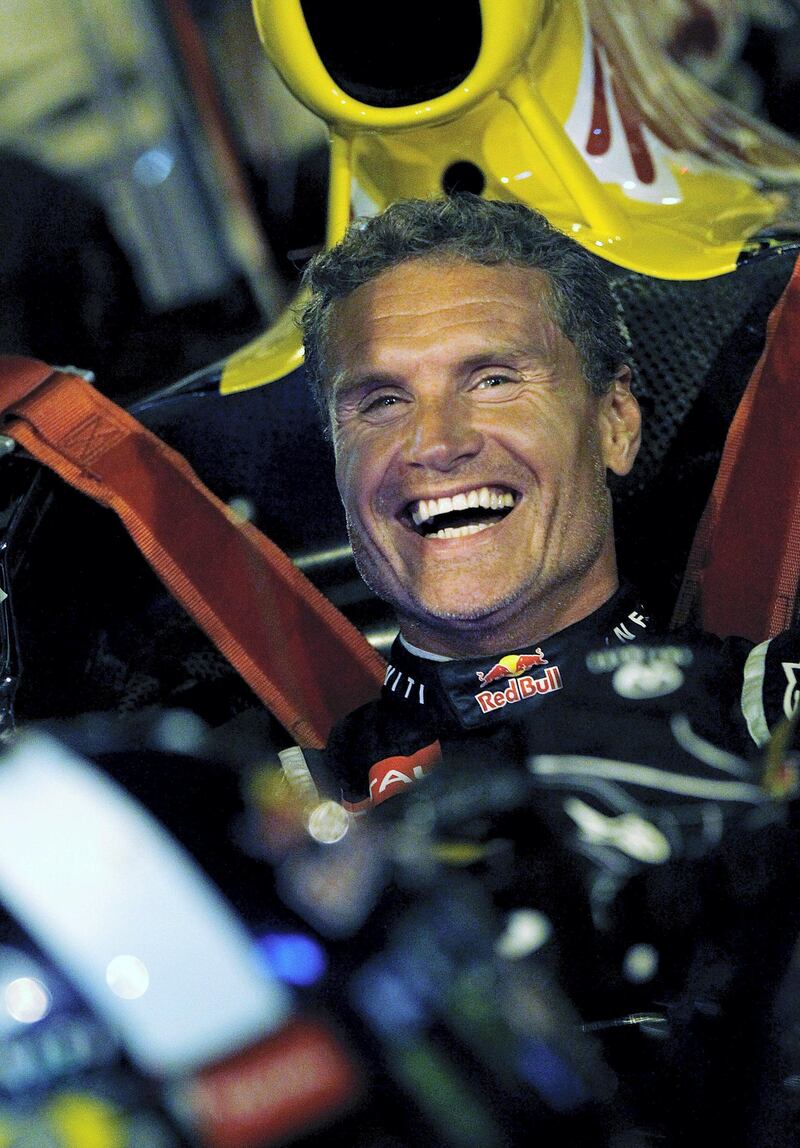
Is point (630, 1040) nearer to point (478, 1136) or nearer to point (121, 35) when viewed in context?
point (478, 1136)

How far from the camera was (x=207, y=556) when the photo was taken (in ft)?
3.11

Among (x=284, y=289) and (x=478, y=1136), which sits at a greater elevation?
(x=478, y=1136)

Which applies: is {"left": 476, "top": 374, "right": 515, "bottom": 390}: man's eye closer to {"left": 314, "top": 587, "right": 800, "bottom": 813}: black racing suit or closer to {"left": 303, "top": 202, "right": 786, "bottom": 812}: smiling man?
{"left": 303, "top": 202, "right": 786, "bottom": 812}: smiling man

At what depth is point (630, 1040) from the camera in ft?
1.92

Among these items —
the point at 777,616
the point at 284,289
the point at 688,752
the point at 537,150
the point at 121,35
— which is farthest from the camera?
the point at 121,35

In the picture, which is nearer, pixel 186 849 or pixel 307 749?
pixel 186 849

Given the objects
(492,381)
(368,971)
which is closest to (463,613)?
(492,381)

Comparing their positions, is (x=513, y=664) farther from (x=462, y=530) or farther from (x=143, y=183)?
(x=143, y=183)

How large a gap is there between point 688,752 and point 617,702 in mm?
51

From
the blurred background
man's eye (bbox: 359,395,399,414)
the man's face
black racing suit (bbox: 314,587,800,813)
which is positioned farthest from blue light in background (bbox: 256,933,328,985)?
the blurred background

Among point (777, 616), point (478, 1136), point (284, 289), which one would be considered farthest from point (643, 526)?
point (284, 289)

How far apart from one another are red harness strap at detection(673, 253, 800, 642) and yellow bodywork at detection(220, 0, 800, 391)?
103mm

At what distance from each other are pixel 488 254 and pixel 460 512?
16 centimetres

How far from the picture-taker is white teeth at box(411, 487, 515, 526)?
80 centimetres
